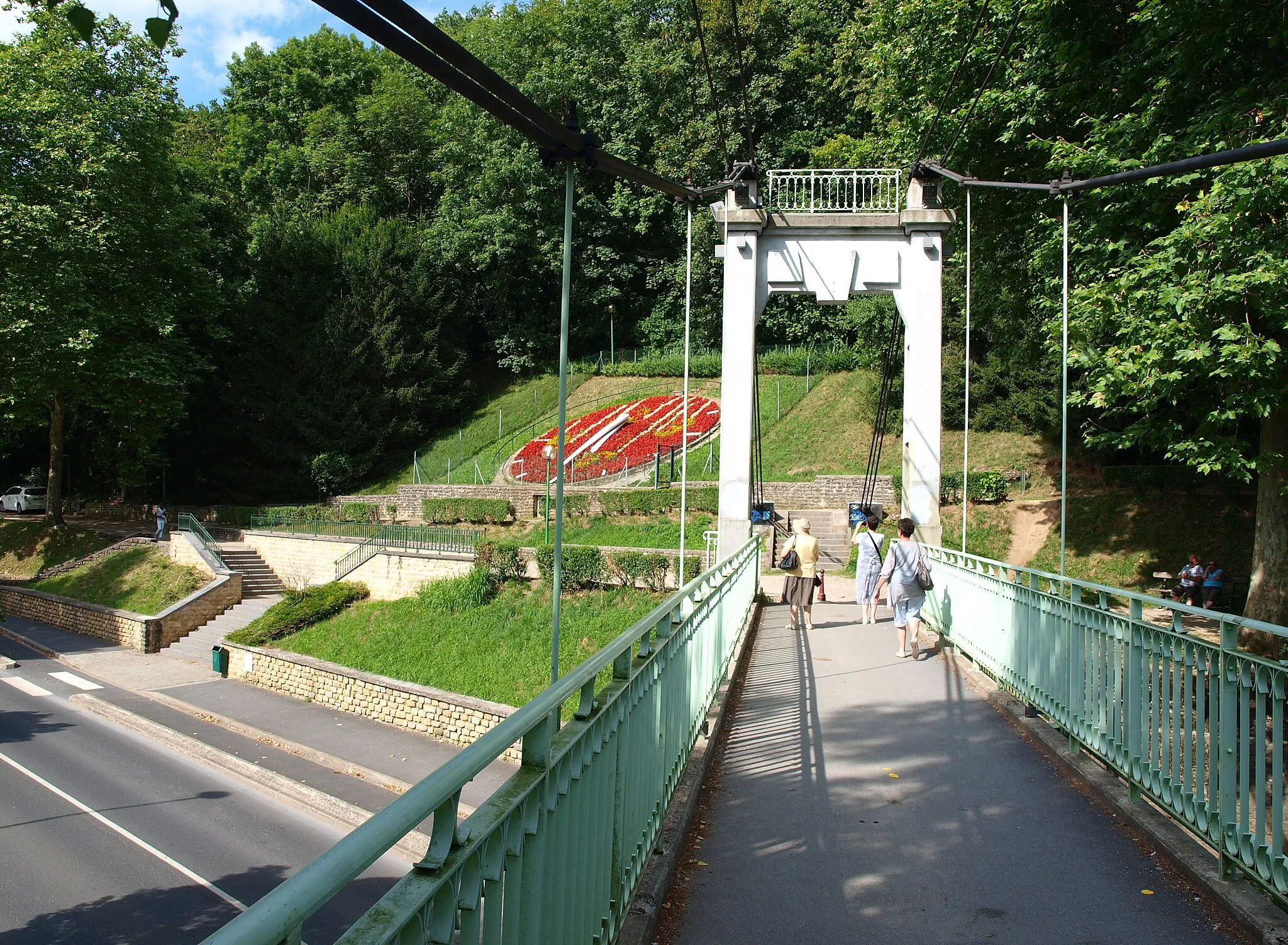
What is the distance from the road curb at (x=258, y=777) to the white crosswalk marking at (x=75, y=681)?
1.58 metres

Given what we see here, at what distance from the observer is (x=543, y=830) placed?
7.96 ft

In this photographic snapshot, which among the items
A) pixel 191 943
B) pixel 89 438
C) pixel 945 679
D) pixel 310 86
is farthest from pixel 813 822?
pixel 310 86

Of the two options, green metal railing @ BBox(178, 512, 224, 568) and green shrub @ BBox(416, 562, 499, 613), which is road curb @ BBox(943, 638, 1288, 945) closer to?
green shrub @ BBox(416, 562, 499, 613)

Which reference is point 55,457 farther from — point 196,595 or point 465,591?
point 465,591

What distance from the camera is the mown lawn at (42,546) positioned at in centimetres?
3288

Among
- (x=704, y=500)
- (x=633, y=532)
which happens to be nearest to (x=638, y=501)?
(x=633, y=532)

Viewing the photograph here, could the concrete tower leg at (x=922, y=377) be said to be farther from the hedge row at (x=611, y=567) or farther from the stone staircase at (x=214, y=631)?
the stone staircase at (x=214, y=631)

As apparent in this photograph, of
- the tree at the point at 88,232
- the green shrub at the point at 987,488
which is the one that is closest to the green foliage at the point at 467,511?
the tree at the point at 88,232

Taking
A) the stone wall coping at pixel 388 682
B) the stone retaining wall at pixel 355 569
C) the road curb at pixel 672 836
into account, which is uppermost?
the road curb at pixel 672 836

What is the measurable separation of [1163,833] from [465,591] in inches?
792

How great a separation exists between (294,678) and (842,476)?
49.3 feet

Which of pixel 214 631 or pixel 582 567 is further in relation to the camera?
pixel 214 631

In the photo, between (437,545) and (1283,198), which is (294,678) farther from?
(1283,198)

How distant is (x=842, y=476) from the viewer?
25859mm
